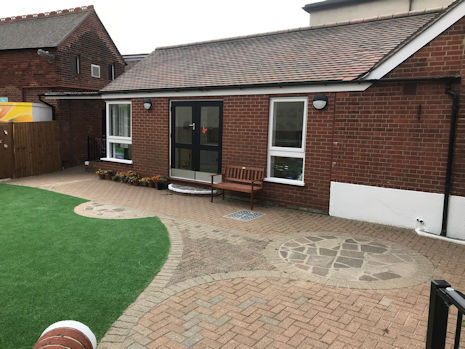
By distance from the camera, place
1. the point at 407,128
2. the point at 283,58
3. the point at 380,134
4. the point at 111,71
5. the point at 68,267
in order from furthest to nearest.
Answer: the point at 111,71, the point at 283,58, the point at 380,134, the point at 407,128, the point at 68,267

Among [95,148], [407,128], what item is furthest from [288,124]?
[95,148]

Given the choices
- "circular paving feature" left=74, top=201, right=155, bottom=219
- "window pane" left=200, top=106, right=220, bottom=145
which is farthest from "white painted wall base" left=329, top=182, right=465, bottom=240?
"circular paving feature" left=74, top=201, right=155, bottom=219

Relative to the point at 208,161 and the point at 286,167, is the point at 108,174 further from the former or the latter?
the point at 286,167

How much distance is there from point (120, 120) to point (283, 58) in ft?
20.7

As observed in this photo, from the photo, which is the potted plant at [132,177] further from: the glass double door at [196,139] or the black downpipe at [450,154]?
the black downpipe at [450,154]

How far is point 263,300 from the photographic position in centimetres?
426

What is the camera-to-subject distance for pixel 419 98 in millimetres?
7023

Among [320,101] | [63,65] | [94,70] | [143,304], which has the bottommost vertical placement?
[143,304]

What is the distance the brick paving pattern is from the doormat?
74 centimetres

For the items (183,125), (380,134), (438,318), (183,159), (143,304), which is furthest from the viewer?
(183,159)

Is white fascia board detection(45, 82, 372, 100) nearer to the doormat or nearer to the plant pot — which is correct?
the plant pot

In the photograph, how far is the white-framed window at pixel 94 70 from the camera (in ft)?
58.4

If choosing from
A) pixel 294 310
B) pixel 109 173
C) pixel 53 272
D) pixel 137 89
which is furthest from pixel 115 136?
pixel 294 310

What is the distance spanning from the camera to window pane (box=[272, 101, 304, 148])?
8.73 metres
